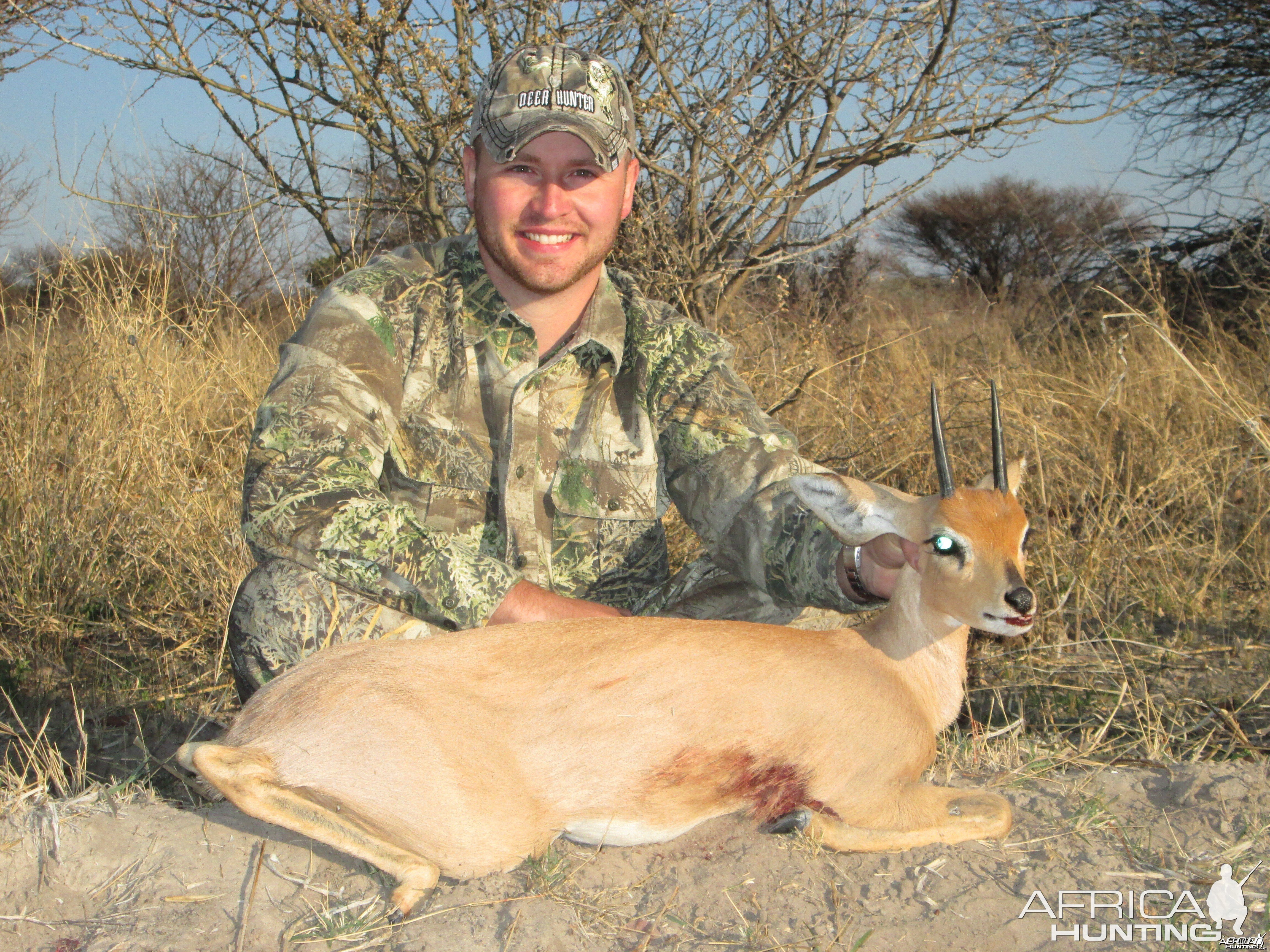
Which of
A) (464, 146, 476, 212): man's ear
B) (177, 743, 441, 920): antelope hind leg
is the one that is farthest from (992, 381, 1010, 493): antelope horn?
(464, 146, 476, 212): man's ear

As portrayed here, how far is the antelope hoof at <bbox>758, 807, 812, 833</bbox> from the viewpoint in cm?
274

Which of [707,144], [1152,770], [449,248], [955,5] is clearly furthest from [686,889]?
[955,5]

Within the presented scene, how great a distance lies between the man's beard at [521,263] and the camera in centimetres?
371

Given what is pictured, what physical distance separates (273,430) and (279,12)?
3622 mm

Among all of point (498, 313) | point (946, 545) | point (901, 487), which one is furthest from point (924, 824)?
point (901, 487)

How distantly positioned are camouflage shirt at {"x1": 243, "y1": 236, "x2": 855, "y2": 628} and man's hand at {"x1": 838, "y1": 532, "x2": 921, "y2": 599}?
86mm

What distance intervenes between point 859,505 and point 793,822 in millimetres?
875

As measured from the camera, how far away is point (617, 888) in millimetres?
2619

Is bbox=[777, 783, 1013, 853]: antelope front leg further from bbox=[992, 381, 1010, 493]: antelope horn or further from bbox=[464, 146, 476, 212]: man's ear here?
bbox=[464, 146, 476, 212]: man's ear

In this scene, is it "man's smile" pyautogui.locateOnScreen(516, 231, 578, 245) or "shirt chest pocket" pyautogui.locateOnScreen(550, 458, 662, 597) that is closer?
"man's smile" pyautogui.locateOnScreen(516, 231, 578, 245)

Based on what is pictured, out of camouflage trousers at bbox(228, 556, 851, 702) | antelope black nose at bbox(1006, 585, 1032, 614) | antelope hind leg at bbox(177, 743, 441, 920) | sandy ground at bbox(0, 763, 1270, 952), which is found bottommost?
sandy ground at bbox(0, 763, 1270, 952)

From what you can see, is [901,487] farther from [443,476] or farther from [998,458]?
[443,476]

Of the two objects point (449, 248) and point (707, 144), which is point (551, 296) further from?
point (707, 144)

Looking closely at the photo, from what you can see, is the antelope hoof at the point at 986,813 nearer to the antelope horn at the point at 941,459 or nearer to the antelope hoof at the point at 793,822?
the antelope hoof at the point at 793,822
